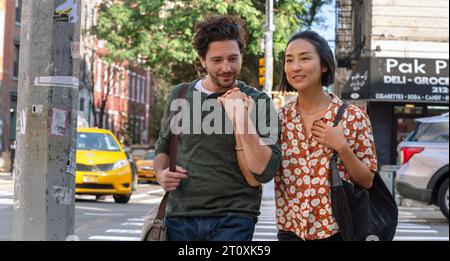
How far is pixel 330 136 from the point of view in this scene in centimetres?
346

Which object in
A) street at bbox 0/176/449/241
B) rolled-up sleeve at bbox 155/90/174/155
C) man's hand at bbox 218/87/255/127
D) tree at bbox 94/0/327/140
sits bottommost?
street at bbox 0/176/449/241

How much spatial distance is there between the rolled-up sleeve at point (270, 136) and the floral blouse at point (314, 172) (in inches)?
3.2

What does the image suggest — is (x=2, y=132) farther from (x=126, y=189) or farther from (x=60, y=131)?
(x=60, y=131)

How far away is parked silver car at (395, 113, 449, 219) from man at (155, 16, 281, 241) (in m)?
10.3

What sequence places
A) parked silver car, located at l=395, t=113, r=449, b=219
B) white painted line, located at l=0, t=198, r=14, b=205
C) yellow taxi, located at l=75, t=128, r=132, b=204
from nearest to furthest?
white painted line, located at l=0, t=198, r=14, b=205 → parked silver car, located at l=395, t=113, r=449, b=219 → yellow taxi, located at l=75, t=128, r=132, b=204

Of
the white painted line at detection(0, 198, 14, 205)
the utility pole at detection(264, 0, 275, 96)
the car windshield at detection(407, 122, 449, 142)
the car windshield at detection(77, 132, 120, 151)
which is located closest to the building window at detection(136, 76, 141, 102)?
the utility pole at detection(264, 0, 275, 96)

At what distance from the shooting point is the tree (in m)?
27.5

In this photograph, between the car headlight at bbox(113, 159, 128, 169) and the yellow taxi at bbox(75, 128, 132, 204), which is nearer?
the yellow taxi at bbox(75, 128, 132, 204)

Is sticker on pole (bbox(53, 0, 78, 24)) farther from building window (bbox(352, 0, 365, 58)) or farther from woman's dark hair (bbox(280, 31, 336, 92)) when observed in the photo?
building window (bbox(352, 0, 365, 58))

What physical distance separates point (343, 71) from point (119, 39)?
10.3m

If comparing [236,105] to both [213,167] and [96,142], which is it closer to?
[213,167]

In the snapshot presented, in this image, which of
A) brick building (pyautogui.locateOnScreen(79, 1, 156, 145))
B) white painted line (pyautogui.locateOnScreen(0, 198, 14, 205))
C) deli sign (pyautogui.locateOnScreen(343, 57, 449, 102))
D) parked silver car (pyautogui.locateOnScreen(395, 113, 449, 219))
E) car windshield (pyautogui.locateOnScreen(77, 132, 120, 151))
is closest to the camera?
white painted line (pyautogui.locateOnScreen(0, 198, 14, 205))

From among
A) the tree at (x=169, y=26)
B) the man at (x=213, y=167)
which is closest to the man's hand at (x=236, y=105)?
the man at (x=213, y=167)

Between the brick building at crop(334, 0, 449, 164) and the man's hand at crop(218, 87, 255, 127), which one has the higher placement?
the brick building at crop(334, 0, 449, 164)
